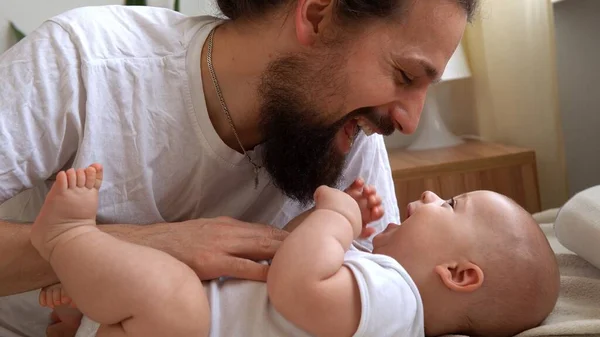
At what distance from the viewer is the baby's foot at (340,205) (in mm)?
986

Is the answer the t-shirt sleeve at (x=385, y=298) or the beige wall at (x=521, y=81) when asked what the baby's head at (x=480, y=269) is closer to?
the t-shirt sleeve at (x=385, y=298)

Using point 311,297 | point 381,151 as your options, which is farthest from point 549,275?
point 381,151

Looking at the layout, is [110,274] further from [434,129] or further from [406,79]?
[434,129]

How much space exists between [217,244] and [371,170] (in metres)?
0.50

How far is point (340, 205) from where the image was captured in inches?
39.1

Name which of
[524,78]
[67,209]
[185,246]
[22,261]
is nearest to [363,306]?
[185,246]

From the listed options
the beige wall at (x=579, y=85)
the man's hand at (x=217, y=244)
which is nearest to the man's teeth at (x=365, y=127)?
the man's hand at (x=217, y=244)

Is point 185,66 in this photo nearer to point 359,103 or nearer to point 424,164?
point 359,103

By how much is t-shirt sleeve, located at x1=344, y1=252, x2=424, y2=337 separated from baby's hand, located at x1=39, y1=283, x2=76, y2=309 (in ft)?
1.36

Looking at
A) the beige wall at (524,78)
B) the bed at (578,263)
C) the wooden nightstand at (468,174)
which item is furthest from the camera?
the beige wall at (524,78)

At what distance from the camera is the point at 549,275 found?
1.01 meters

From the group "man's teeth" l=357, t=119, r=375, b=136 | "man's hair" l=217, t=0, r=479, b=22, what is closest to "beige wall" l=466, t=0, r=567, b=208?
"man's hair" l=217, t=0, r=479, b=22

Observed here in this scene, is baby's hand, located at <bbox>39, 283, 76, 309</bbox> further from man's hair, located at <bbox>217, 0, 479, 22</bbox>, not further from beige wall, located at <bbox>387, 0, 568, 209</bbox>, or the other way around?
beige wall, located at <bbox>387, 0, 568, 209</bbox>

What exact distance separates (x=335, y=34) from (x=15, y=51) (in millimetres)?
538
